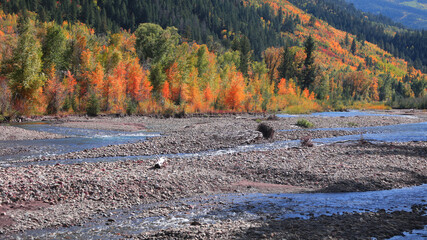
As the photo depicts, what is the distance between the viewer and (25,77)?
2158 inches

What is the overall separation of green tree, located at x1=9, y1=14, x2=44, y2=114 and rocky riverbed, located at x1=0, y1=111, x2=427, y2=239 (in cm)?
3593

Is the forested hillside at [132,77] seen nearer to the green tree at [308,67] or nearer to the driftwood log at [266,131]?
the green tree at [308,67]

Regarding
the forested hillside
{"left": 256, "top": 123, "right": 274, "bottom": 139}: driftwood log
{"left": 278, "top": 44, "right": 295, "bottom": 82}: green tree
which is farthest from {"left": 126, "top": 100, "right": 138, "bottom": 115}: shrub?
{"left": 278, "top": 44, "right": 295, "bottom": 82}: green tree

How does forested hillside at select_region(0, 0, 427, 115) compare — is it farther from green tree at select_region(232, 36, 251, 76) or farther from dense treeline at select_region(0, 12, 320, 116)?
green tree at select_region(232, 36, 251, 76)

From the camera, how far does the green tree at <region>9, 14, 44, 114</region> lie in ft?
178

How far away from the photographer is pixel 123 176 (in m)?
16.2

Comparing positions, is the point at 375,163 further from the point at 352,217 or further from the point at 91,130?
the point at 91,130

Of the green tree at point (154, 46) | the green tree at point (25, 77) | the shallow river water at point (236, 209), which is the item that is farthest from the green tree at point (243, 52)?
the shallow river water at point (236, 209)

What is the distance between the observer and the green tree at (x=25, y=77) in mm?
54188

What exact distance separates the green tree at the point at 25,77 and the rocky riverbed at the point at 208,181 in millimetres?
35931

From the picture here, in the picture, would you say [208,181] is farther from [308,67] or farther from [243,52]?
[243,52]

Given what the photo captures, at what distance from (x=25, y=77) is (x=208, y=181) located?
162 ft

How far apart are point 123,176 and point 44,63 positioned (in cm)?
6147

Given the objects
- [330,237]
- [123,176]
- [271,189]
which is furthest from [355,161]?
[123,176]
